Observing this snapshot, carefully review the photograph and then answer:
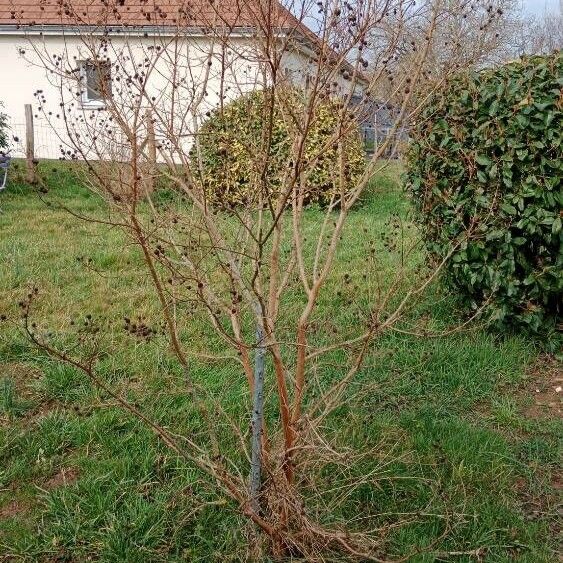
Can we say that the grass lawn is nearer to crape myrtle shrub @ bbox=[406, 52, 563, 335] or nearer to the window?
crape myrtle shrub @ bbox=[406, 52, 563, 335]

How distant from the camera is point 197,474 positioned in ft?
9.21

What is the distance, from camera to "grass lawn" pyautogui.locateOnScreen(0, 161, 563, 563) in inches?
97.0

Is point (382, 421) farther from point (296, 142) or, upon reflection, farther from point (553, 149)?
point (553, 149)

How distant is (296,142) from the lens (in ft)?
7.52

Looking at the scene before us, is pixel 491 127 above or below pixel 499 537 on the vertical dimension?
above

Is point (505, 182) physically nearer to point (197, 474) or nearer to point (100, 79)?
point (197, 474)

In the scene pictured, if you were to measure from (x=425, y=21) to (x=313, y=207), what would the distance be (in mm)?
6460

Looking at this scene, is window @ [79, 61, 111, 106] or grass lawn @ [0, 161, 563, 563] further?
grass lawn @ [0, 161, 563, 563]

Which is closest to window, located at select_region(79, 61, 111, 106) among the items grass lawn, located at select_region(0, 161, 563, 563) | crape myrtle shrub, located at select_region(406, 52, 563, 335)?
grass lawn, located at select_region(0, 161, 563, 563)

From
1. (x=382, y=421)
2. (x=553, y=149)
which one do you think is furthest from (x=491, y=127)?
(x=382, y=421)

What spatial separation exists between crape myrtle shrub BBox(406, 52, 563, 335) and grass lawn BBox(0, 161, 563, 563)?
1.19ft

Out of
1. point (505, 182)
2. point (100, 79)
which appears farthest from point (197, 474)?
point (505, 182)

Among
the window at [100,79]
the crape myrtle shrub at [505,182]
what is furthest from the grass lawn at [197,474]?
the window at [100,79]

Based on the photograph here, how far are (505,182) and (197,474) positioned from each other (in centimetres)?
255
